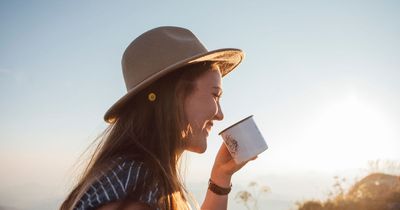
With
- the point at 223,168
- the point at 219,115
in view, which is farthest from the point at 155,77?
the point at 223,168

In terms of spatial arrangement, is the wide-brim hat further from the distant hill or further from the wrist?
the distant hill

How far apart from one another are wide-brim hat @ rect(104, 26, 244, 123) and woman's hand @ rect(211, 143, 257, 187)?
31.8 inches

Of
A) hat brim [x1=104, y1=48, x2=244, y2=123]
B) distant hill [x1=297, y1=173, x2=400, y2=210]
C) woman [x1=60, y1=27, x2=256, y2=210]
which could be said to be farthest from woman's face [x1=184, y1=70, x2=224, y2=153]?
distant hill [x1=297, y1=173, x2=400, y2=210]

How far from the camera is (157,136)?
1719 mm

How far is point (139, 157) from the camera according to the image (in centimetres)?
153

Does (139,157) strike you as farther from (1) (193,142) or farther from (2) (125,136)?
(1) (193,142)

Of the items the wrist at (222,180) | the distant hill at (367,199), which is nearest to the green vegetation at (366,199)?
the distant hill at (367,199)

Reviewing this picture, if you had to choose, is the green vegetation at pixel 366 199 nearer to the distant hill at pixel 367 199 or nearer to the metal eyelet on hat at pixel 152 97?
the distant hill at pixel 367 199

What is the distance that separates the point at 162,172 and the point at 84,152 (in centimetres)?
66

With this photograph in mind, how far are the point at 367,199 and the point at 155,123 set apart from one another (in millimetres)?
5752

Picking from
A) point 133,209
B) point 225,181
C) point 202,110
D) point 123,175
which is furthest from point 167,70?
point 225,181

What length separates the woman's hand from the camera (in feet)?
8.53

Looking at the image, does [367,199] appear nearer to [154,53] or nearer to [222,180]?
[222,180]

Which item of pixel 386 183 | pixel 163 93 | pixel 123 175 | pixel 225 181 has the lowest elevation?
pixel 386 183
